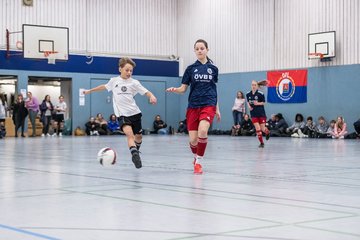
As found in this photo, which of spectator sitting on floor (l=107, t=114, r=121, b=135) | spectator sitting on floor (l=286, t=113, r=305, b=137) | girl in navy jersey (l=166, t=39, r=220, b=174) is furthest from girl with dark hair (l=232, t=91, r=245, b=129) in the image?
girl in navy jersey (l=166, t=39, r=220, b=174)

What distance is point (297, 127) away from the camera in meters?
30.4

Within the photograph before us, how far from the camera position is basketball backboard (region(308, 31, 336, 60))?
1150 inches

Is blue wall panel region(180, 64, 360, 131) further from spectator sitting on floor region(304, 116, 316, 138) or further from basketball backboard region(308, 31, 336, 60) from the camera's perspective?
spectator sitting on floor region(304, 116, 316, 138)

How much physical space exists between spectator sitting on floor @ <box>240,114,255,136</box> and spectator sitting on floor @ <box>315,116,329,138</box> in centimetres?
404

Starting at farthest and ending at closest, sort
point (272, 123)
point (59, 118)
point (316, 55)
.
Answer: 1. point (59, 118)
2. point (272, 123)
3. point (316, 55)

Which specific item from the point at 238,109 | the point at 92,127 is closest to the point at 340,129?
the point at 238,109

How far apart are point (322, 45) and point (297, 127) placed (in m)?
4.21

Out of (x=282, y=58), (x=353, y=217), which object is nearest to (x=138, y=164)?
(x=353, y=217)

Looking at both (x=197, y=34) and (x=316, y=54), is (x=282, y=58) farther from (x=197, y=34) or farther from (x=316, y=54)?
(x=197, y=34)

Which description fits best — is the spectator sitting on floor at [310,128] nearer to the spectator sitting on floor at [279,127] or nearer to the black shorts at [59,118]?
the spectator sitting on floor at [279,127]

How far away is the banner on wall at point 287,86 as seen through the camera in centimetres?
3108

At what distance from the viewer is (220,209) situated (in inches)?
243

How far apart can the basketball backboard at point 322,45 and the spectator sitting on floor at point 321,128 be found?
306cm

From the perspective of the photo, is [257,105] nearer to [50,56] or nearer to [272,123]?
[272,123]
